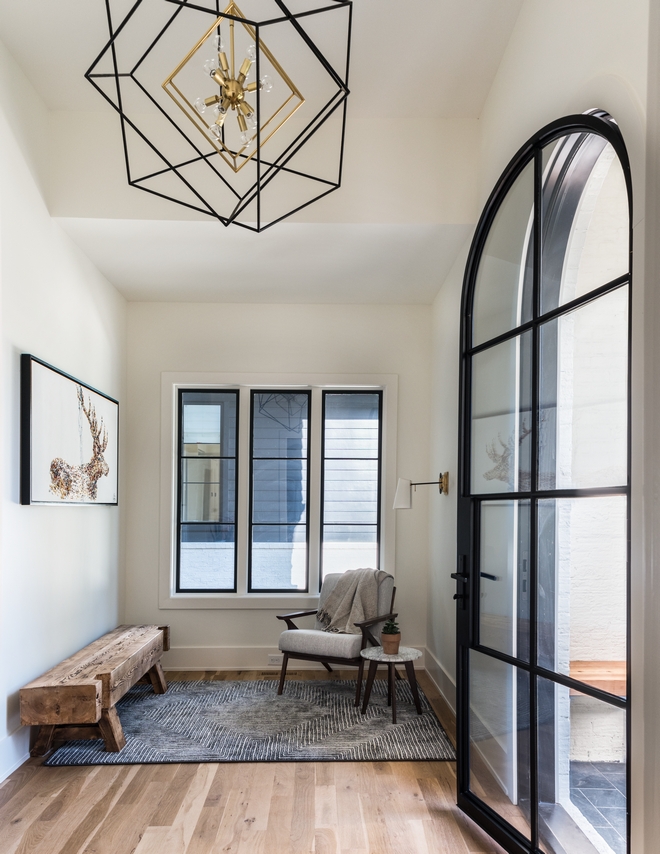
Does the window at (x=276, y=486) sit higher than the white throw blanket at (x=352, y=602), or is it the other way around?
the window at (x=276, y=486)

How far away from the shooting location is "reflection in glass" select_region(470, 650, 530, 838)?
97.6 inches

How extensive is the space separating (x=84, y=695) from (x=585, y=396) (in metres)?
2.62

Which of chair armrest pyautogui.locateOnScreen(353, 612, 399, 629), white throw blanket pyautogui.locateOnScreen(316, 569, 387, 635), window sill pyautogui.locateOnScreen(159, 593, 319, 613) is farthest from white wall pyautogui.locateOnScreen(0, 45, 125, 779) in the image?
chair armrest pyautogui.locateOnScreen(353, 612, 399, 629)

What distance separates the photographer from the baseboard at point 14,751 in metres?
3.18

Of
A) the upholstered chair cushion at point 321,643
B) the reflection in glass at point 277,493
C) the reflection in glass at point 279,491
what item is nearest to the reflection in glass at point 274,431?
the reflection in glass at point 279,491

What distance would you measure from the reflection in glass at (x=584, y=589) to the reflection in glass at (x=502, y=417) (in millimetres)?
286

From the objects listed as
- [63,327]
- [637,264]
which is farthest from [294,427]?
[637,264]

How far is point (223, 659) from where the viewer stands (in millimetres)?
5230

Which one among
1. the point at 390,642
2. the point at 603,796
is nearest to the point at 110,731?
the point at 390,642

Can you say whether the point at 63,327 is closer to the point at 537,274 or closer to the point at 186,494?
the point at 186,494

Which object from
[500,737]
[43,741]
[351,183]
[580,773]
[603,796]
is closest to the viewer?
[603,796]

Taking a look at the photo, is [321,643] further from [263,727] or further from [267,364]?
[267,364]

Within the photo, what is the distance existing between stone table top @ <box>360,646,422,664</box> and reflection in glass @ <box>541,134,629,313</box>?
7.99ft

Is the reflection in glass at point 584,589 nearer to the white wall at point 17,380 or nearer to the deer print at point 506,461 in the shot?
the deer print at point 506,461
